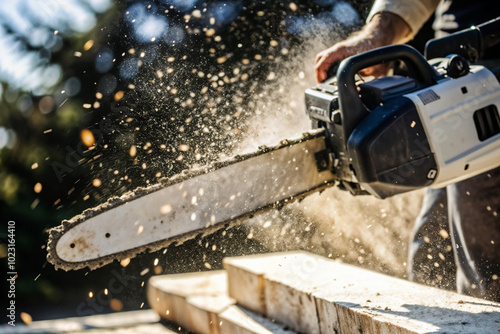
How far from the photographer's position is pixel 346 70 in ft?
4.80

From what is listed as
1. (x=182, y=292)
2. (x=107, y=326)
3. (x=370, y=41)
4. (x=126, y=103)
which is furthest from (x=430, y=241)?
(x=126, y=103)

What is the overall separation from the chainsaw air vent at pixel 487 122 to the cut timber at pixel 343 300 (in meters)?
0.52

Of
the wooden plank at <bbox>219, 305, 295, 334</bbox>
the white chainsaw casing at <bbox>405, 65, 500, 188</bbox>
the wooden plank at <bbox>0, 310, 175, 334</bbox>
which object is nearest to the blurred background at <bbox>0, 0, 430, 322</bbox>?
the wooden plank at <bbox>0, 310, 175, 334</bbox>

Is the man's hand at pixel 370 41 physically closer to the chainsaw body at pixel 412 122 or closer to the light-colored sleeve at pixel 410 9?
the light-colored sleeve at pixel 410 9

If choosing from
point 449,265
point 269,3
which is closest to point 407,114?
point 449,265

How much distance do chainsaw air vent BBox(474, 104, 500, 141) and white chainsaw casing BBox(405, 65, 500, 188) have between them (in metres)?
0.01

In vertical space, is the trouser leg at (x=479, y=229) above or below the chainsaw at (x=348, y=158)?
below

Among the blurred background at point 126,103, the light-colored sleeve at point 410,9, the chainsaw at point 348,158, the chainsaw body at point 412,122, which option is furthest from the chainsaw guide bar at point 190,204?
the blurred background at point 126,103

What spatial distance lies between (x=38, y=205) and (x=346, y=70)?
16.5ft

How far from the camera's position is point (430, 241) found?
2357 millimetres

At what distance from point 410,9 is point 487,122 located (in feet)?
2.43

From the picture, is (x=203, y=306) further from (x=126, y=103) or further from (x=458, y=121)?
(x=126, y=103)

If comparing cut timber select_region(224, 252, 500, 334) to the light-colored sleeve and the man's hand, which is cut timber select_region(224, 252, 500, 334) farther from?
the light-colored sleeve

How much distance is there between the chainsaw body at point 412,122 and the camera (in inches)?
56.4
